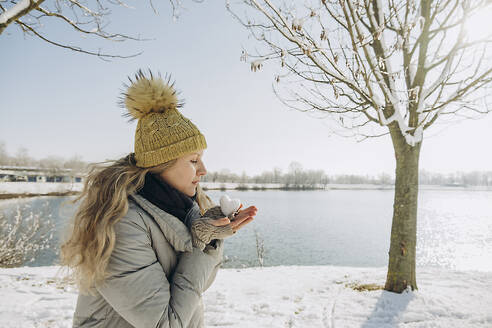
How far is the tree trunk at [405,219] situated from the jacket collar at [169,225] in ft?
13.7

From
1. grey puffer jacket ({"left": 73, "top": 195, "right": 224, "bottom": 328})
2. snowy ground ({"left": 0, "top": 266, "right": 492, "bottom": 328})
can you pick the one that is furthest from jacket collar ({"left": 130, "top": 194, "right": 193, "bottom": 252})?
snowy ground ({"left": 0, "top": 266, "right": 492, "bottom": 328})

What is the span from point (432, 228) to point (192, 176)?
26.8 meters

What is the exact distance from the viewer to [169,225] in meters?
1.30

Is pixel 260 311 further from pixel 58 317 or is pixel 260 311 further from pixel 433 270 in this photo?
pixel 433 270

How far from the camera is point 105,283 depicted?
114 centimetres

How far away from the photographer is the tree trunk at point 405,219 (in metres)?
4.31

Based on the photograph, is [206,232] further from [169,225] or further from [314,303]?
[314,303]

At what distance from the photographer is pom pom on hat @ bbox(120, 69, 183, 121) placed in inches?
58.2

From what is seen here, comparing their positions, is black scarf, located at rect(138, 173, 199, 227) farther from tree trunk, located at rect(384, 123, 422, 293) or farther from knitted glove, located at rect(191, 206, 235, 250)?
tree trunk, located at rect(384, 123, 422, 293)

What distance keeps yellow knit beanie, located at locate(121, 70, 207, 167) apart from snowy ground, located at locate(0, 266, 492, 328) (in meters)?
3.01

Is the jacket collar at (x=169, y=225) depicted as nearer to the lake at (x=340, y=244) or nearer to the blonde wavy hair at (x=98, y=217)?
the blonde wavy hair at (x=98, y=217)

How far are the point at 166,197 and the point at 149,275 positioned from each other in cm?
39

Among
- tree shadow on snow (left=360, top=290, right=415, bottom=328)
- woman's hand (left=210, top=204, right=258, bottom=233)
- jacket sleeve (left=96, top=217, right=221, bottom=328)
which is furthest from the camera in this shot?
tree shadow on snow (left=360, top=290, right=415, bottom=328)

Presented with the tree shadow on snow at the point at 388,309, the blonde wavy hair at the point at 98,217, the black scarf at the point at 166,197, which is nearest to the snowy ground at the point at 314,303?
the tree shadow on snow at the point at 388,309
